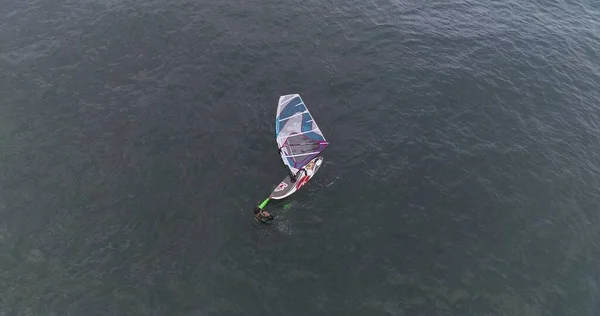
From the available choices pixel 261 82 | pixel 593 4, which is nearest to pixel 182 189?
pixel 261 82

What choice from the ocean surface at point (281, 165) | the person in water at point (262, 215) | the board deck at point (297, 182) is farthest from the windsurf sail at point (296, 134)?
the person in water at point (262, 215)

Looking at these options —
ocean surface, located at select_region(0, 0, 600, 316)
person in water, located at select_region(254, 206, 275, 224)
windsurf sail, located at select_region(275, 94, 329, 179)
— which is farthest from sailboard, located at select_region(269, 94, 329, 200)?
person in water, located at select_region(254, 206, 275, 224)

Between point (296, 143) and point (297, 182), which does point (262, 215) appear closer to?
point (297, 182)

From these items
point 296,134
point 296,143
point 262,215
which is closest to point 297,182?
point 262,215

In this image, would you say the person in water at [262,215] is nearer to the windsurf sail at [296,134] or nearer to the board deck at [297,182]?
the board deck at [297,182]

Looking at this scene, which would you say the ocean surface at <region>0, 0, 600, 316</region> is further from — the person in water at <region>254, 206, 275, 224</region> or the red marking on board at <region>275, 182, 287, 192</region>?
the red marking on board at <region>275, 182, 287, 192</region>

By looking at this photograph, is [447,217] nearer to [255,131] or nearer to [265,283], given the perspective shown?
[265,283]
